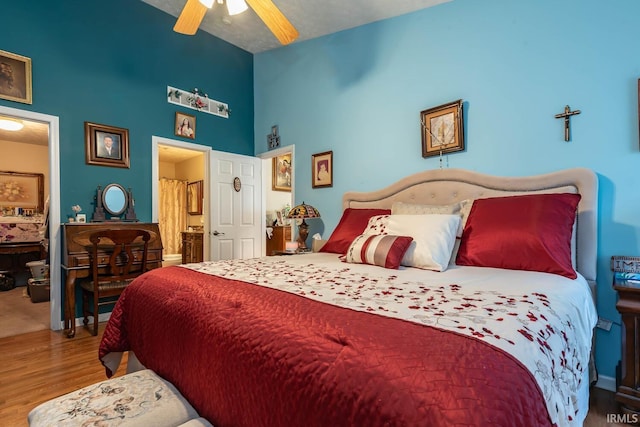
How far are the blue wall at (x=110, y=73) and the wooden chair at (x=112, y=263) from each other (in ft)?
1.80

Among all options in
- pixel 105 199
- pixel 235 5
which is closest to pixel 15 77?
pixel 105 199

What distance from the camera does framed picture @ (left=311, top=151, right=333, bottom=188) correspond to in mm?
3600

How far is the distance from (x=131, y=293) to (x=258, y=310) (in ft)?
3.34

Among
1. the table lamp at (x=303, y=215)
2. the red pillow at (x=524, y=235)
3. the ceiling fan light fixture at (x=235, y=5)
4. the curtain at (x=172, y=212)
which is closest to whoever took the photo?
the red pillow at (x=524, y=235)

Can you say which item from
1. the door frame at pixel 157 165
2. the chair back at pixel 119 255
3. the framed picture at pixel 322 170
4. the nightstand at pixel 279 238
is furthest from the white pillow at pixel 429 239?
the nightstand at pixel 279 238

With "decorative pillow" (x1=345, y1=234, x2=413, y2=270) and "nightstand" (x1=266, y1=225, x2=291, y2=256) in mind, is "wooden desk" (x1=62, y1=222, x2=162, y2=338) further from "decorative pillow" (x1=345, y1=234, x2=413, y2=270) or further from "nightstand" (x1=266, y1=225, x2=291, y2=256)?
"nightstand" (x1=266, y1=225, x2=291, y2=256)

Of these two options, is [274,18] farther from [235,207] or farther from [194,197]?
[194,197]

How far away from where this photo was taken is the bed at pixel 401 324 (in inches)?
24.5

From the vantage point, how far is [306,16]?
334 cm

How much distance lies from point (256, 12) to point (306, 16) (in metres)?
1.37

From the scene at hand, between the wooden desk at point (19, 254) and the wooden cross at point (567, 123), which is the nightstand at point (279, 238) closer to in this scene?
the wooden desk at point (19, 254)

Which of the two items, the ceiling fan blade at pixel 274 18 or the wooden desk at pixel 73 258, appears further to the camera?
the wooden desk at pixel 73 258

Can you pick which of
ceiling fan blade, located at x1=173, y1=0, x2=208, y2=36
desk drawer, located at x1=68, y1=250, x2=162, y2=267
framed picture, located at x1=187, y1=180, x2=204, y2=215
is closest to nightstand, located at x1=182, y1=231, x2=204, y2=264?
framed picture, located at x1=187, y1=180, x2=204, y2=215

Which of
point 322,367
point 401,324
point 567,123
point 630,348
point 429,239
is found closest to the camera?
point 322,367
